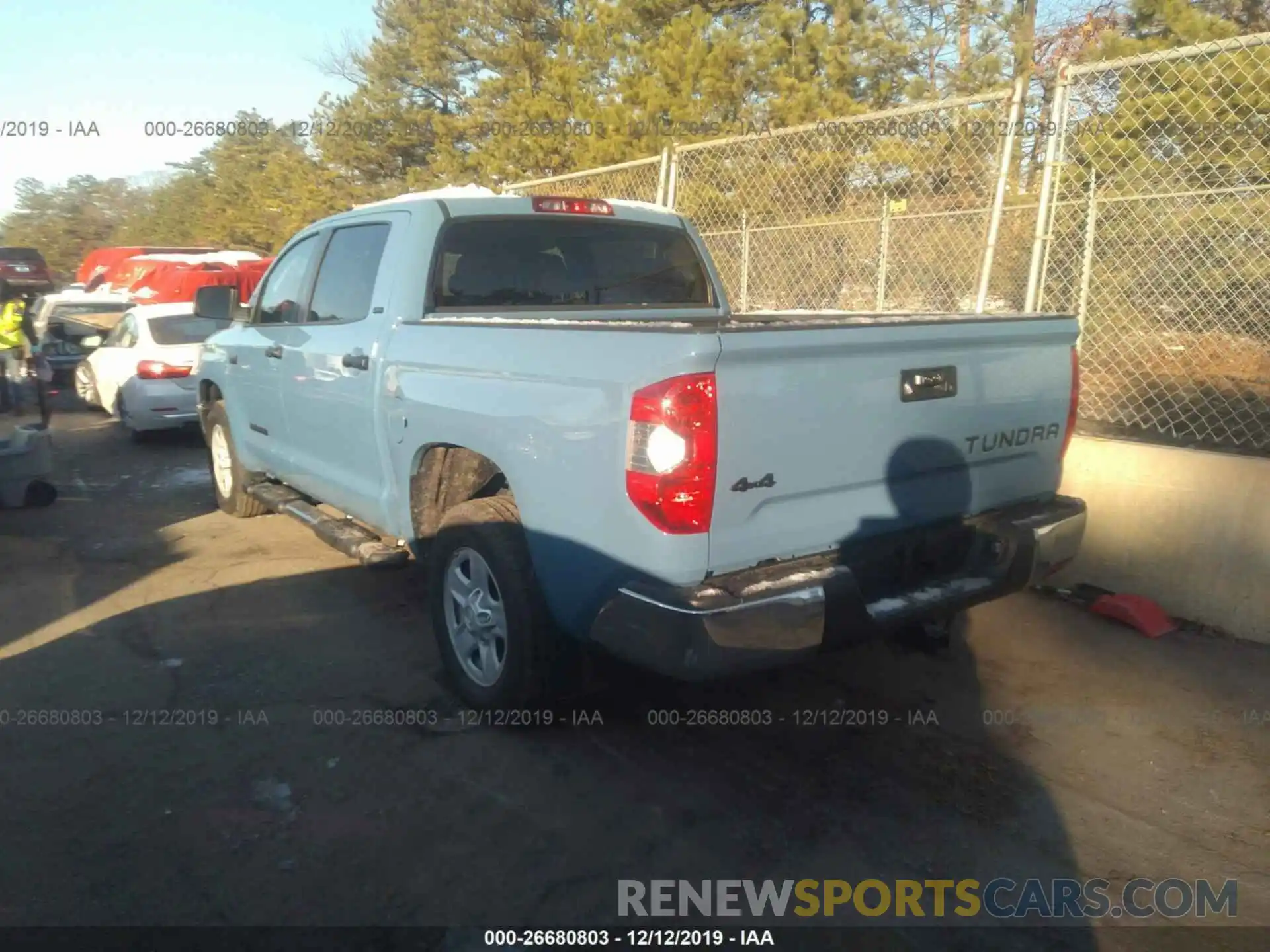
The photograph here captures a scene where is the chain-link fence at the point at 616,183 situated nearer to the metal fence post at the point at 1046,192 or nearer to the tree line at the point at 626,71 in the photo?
the metal fence post at the point at 1046,192

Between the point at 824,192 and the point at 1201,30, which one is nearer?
the point at 824,192

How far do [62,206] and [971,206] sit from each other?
5710 cm

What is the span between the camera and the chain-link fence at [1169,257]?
6.35 m

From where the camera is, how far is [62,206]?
174 feet

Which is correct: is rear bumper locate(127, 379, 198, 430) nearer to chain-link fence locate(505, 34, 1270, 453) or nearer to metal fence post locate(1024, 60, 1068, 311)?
chain-link fence locate(505, 34, 1270, 453)

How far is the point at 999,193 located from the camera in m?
5.90

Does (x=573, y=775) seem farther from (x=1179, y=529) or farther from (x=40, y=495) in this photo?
(x=40, y=495)

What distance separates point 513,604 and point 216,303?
3883 mm

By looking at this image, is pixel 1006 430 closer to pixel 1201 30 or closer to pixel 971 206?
pixel 971 206

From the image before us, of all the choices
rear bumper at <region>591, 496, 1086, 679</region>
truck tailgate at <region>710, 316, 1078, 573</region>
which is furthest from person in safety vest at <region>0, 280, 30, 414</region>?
truck tailgate at <region>710, 316, 1078, 573</region>

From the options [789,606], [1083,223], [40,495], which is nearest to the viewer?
[789,606]

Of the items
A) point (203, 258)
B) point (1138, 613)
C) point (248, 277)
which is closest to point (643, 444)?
point (1138, 613)

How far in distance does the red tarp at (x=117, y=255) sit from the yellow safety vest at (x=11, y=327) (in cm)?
1609

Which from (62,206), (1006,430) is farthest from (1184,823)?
(62,206)
